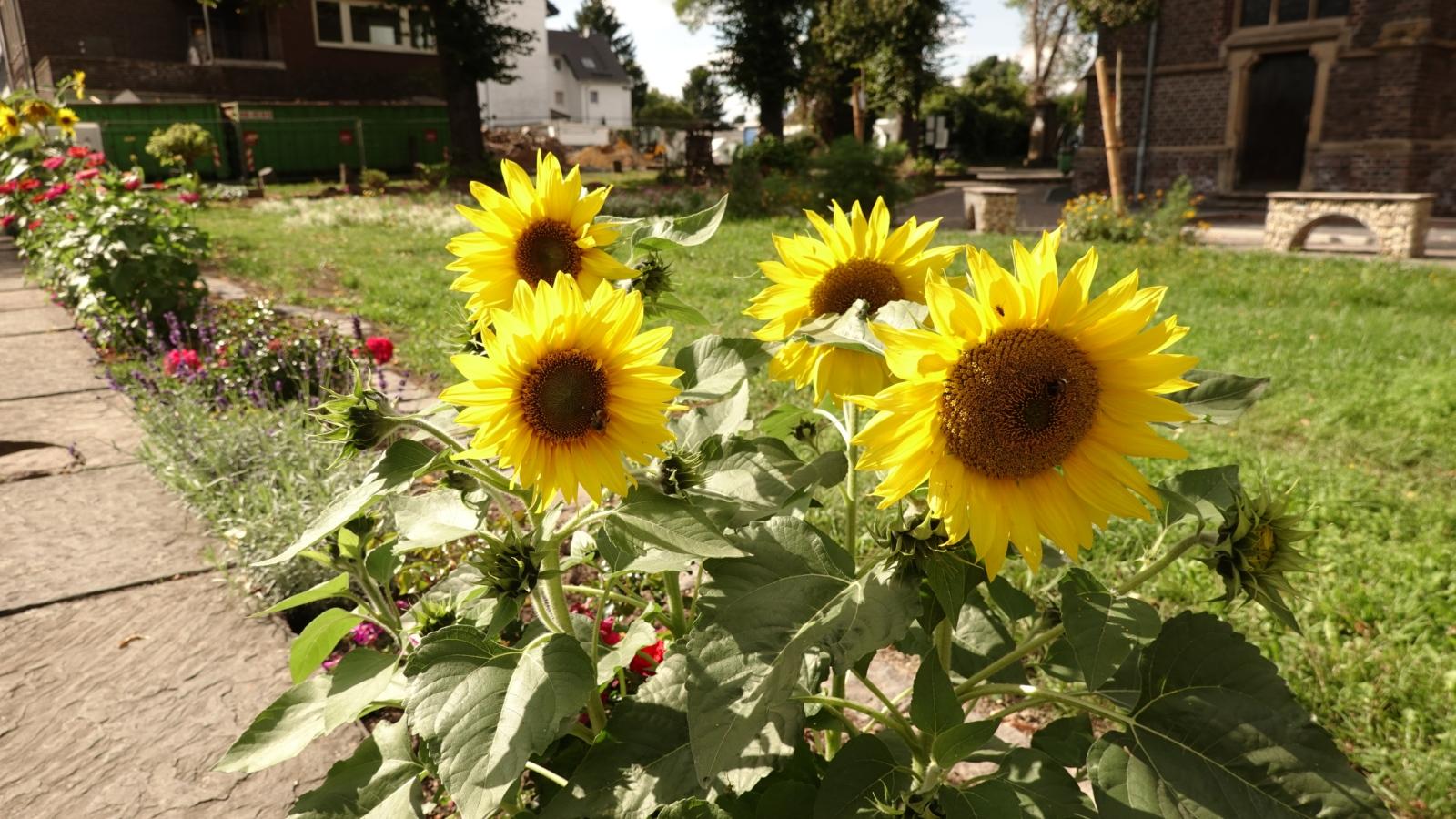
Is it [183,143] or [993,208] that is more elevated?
[183,143]

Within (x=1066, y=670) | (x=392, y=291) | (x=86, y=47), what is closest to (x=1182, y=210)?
(x=392, y=291)

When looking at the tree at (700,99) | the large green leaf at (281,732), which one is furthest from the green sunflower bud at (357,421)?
the tree at (700,99)

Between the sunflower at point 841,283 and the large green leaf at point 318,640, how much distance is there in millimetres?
789

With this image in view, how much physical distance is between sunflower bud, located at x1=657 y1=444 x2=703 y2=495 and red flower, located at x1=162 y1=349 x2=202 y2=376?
4.21 meters

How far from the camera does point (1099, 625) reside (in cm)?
112

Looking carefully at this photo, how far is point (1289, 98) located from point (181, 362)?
20.3 meters

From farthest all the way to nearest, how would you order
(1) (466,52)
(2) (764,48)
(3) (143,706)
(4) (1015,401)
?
(2) (764,48) < (1) (466,52) < (3) (143,706) < (4) (1015,401)

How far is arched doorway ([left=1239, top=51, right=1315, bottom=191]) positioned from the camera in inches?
709

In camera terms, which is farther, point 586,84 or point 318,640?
point 586,84

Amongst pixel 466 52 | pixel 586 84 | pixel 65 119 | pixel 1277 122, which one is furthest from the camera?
pixel 586 84

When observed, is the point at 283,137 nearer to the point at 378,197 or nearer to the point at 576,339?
the point at 378,197

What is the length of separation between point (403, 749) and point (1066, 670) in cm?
109

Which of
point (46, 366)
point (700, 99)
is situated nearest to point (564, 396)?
point (46, 366)

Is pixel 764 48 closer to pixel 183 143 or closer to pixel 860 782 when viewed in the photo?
pixel 183 143
